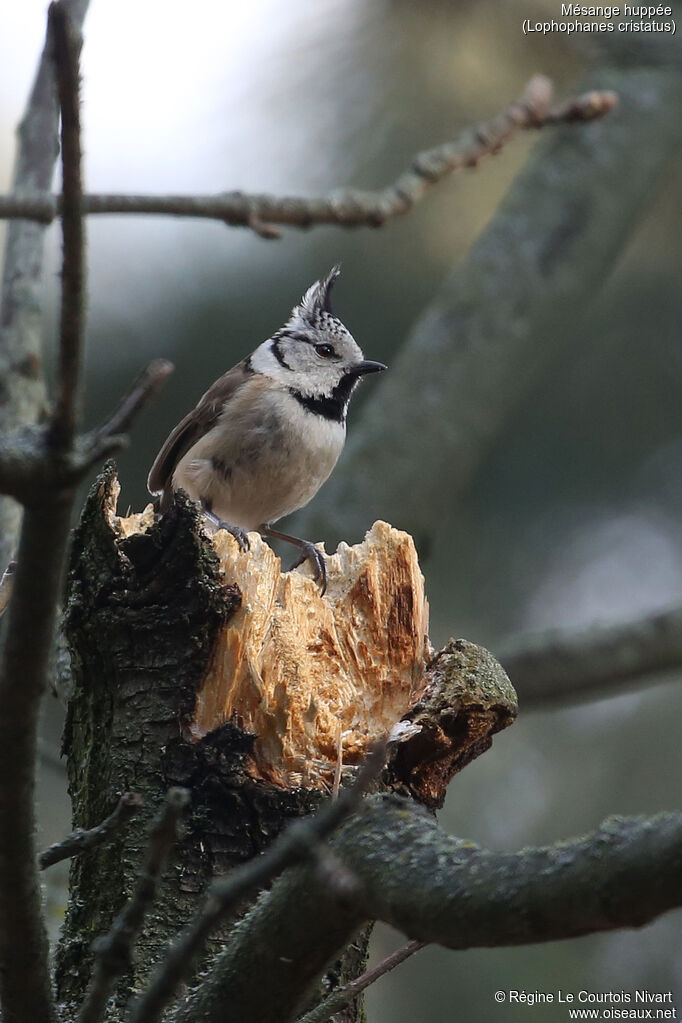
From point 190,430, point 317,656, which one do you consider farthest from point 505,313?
point 317,656

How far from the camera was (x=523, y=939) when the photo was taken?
129 cm

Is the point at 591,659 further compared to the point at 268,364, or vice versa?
the point at 268,364

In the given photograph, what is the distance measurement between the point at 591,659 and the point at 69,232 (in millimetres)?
3214

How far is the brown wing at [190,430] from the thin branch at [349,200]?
1549 mm

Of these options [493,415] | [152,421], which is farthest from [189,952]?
[152,421]

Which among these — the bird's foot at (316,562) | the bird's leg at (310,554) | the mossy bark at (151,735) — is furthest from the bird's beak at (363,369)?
the mossy bark at (151,735)

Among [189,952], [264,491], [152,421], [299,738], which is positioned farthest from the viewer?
[152,421]

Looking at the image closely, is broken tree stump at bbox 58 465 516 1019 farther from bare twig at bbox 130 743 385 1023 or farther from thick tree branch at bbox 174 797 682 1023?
bare twig at bbox 130 743 385 1023

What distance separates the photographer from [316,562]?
3131mm

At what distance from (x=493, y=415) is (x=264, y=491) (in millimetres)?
1024

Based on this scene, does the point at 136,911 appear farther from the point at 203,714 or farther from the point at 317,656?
the point at 317,656

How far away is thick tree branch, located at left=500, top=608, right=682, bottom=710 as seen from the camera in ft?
13.0

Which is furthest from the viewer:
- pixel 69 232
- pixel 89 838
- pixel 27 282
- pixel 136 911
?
pixel 27 282

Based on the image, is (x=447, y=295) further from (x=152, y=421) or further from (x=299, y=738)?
(x=299, y=738)
